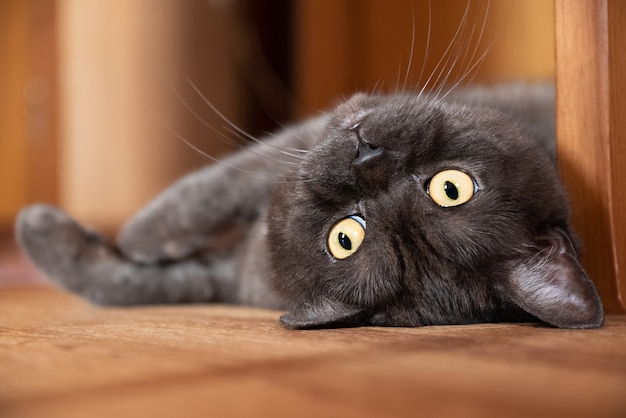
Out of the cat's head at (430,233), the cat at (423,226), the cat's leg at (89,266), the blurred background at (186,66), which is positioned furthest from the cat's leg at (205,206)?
the blurred background at (186,66)

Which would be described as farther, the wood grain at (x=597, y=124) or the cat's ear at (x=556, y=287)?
the wood grain at (x=597, y=124)

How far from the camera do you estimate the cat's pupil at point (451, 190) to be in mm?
1026

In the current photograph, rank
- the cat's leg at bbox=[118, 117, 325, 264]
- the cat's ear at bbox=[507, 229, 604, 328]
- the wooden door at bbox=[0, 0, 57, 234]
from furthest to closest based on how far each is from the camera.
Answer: the wooden door at bbox=[0, 0, 57, 234]
the cat's leg at bbox=[118, 117, 325, 264]
the cat's ear at bbox=[507, 229, 604, 328]

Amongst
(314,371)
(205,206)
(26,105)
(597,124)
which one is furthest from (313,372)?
(26,105)

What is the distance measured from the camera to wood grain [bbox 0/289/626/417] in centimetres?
57

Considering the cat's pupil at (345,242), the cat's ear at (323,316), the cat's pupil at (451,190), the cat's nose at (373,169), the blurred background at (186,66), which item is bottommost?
the cat's ear at (323,316)

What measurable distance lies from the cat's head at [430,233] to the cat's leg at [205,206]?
0.44 m

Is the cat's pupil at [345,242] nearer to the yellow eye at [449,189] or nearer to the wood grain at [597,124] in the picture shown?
the yellow eye at [449,189]

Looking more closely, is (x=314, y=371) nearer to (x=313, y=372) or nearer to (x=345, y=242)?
(x=313, y=372)

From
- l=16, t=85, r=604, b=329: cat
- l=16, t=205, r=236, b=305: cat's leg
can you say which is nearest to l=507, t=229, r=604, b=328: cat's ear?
l=16, t=85, r=604, b=329: cat

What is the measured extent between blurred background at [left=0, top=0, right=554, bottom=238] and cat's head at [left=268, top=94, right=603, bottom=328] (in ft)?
4.20

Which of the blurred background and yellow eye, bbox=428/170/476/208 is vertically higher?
the blurred background

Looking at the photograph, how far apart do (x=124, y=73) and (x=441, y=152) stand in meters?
2.00

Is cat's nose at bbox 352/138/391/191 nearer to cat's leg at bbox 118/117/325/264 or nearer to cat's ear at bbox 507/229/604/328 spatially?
cat's ear at bbox 507/229/604/328
